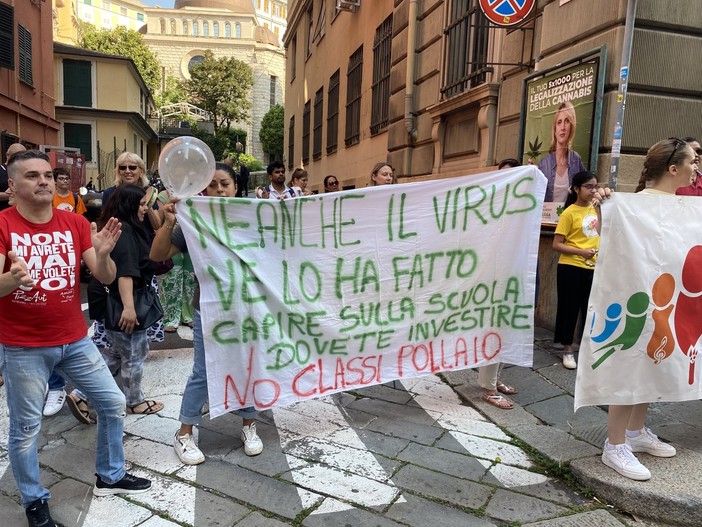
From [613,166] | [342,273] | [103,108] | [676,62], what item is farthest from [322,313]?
[103,108]

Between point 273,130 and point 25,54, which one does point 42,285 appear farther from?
point 273,130

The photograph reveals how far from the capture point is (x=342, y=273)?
3596 mm

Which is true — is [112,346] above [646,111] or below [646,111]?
below

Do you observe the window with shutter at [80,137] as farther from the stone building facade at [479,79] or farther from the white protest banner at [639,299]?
the white protest banner at [639,299]

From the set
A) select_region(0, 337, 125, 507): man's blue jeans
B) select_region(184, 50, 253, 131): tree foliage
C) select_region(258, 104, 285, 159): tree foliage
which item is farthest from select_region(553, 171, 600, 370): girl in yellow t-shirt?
select_region(258, 104, 285, 159): tree foliage

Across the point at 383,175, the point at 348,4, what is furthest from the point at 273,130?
the point at 383,175

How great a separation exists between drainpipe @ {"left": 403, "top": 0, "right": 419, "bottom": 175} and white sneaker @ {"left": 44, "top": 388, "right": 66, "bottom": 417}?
7.52m

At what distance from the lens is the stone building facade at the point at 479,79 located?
5387 mm

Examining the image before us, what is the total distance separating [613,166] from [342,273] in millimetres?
2829

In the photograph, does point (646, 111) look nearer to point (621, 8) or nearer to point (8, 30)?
point (621, 8)

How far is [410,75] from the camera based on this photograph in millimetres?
9766

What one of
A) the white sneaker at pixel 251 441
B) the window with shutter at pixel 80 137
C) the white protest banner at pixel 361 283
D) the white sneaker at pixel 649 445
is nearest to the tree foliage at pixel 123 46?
the window with shutter at pixel 80 137

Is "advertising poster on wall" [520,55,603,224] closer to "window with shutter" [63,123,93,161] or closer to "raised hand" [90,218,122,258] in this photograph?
"raised hand" [90,218,122,258]

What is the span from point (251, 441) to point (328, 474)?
54cm
